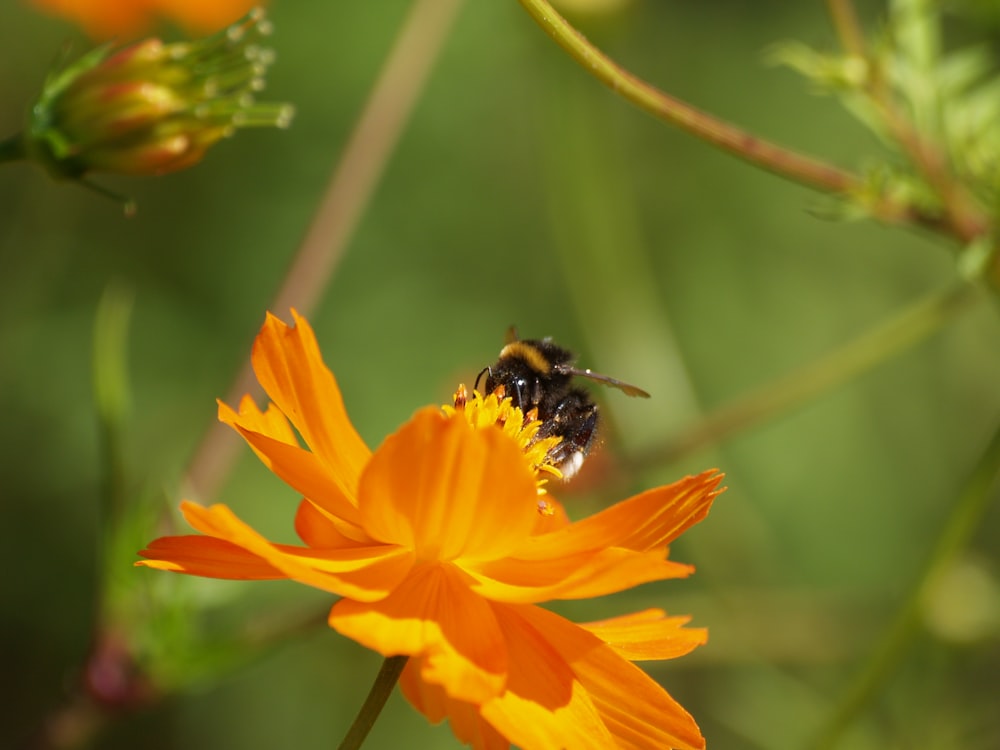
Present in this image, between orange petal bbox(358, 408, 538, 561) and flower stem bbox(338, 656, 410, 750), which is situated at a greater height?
orange petal bbox(358, 408, 538, 561)

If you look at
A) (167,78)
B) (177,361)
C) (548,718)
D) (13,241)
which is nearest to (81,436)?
(177,361)

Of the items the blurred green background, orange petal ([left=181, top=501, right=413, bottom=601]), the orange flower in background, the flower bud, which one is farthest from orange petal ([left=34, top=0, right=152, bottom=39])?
orange petal ([left=181, top=501, right=413, bottom=601])

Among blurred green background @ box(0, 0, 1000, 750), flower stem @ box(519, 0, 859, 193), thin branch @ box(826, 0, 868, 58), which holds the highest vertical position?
thin branch @ box(826, 0, 868, 58)

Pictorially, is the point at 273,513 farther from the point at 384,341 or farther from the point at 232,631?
the point at 232,631

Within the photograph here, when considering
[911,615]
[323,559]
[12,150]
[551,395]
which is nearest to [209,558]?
[323,559]

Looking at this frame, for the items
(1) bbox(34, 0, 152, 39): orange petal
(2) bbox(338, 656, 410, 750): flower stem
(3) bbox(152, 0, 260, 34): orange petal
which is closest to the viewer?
(2) bbox(338, 656, 410, 750): flower stem

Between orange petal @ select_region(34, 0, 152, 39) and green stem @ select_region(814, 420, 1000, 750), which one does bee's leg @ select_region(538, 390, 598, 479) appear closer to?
green stem @ select_region(814, 420, 1000, 750)

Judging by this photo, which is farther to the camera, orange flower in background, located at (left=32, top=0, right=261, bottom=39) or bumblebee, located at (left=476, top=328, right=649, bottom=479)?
orange flower in background, located at (left=32, top=0, right=261, bottom=39)

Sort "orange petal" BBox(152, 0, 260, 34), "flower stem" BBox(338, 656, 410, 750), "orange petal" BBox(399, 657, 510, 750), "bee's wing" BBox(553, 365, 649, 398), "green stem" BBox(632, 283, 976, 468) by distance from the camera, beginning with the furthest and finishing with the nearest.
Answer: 1. "orange petal" BBox(152, 0, 260, 34)
2. "green stem" BBox(632, 283, 976, 468)
3. "bee's wing" BBox(553, 365, 649, 398)
4. "orange petal" BBox(399, 657, 510, 750)
5. "flower stem" BBox(338, 656, 410, 750)
